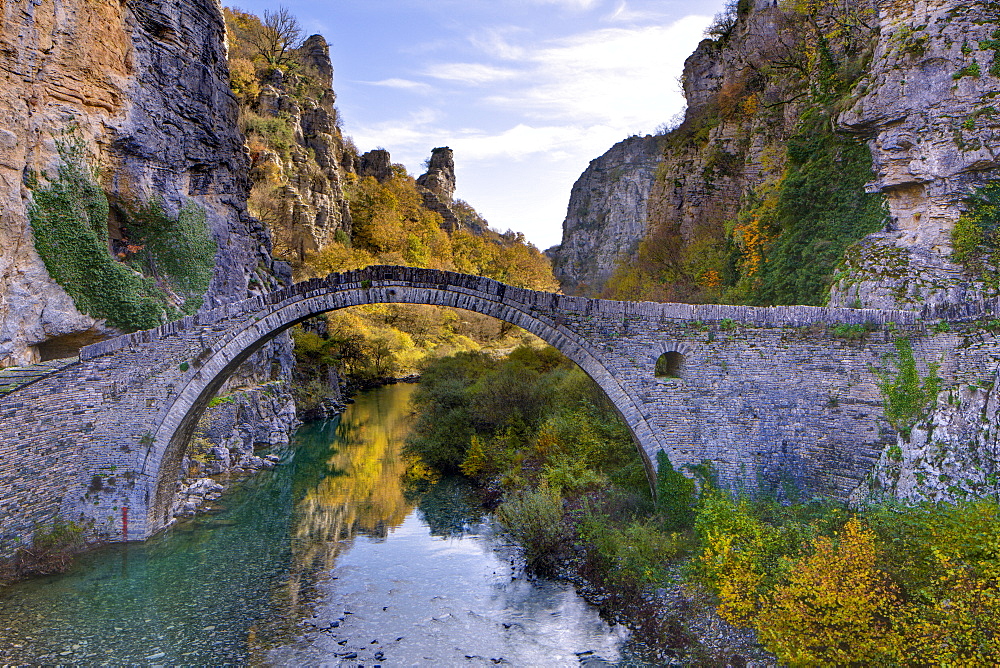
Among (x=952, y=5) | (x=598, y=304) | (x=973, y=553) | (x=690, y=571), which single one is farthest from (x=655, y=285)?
(x=973, y=553)

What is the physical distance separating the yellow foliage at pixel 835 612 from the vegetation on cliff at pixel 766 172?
9.13m

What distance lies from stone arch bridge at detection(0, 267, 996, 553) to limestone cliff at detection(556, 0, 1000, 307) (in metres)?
4.63

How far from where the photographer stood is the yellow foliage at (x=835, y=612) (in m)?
6.67

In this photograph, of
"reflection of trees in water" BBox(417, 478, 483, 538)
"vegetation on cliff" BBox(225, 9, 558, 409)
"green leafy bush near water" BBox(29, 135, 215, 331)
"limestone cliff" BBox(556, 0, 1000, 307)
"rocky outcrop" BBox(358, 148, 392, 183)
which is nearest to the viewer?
"limestone cliff" BBox(556, 0, 1000, 307)

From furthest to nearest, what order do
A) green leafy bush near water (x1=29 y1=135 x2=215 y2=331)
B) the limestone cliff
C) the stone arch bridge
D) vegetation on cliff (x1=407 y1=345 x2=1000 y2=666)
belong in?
1. green leafy bush near water (x1=29 y1=135 x2=215 y2=331)
2. the limestone cliff
3. the stone arch bridge
4. vegetation on cliff (x1=407 y1=345 x2=1000 y2=666)

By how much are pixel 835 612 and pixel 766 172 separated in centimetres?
1644

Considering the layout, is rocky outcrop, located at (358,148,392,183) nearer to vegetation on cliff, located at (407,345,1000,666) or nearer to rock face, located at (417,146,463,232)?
rock face, located at (417,146,463,232)

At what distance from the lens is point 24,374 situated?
36.7 feet

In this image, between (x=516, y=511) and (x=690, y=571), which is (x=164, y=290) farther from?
(x=690, y=571)

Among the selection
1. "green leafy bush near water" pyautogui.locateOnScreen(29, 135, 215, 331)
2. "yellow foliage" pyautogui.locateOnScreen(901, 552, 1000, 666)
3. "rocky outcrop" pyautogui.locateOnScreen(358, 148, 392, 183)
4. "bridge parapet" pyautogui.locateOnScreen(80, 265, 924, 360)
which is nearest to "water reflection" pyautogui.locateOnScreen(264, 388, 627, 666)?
"yellow foliage" pyautogui.locateOnScreen(901, 552, 1000, 666)

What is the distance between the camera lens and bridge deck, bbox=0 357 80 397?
10554 mm

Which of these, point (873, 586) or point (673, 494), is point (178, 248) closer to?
point (673, 494)

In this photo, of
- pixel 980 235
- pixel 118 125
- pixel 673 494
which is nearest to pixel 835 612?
pixel 673 494

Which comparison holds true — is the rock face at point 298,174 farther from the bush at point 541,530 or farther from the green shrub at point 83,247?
the bush at point 541,530
